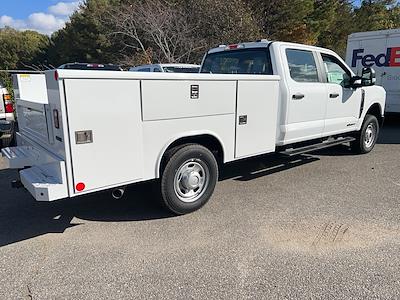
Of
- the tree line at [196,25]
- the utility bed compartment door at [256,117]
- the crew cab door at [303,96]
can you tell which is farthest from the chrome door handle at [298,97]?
the tree line at [196,25]

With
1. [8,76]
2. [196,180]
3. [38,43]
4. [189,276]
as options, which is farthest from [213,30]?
[38,43]

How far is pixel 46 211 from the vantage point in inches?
175

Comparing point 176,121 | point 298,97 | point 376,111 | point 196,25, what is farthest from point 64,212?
point 196,25

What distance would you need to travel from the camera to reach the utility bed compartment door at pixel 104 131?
319 cm

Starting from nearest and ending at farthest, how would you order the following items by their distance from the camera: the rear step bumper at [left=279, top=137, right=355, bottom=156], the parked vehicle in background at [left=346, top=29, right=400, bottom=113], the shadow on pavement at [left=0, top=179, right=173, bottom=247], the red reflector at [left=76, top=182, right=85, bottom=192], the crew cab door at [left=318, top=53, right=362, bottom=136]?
the red reflector at [left=76, top=182, right=85, bottom=192] → the shadow on pavement at [left=0, top=179, right=173, bottom=247] → the rear step bumper at [left=279, top=137, right=355, bottom=156] → the crew cab door at [left=318, top=53, right=362, bottom=136] → the parked vehicle in background at [left=346, top=29, right=400, bottom=113]

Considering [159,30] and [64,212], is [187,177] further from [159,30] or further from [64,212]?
[159,30]

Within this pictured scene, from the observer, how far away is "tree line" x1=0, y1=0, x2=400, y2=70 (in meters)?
17.1

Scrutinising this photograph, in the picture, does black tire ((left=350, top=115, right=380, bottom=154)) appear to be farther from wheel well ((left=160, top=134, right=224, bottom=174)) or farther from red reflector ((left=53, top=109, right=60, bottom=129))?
red reflector ((left=53, top=109, right=60, bottom=129))

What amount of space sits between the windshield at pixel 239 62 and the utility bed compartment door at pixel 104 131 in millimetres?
2424

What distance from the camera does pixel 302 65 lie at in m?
5.46

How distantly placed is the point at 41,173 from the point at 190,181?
1.64m

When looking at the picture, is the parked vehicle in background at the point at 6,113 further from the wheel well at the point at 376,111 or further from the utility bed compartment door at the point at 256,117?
the wheel well at the point at 376,111

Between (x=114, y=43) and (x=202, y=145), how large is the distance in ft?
63.1

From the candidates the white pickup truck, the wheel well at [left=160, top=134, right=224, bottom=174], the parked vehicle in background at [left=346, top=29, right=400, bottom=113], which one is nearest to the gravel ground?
the wheel well at [left=160, top=134, right=224, bottom=174]
